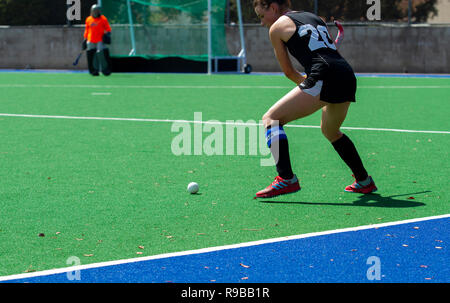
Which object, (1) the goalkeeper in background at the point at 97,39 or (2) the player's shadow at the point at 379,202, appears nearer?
(2) the player's shadow at the point at 379,202

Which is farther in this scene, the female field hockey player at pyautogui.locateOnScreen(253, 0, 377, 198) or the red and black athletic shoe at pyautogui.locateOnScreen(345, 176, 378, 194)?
the red and black athletic shoe at pyautogui.locateOnScreen(345, 176, 378, 194)

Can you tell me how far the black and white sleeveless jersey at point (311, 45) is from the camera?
615 cm

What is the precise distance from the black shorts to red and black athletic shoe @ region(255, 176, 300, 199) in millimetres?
756

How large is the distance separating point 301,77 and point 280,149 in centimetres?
66

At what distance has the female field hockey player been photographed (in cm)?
616

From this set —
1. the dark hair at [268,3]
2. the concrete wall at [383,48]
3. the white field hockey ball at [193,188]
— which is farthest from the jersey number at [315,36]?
the concrete wall at [383,48]

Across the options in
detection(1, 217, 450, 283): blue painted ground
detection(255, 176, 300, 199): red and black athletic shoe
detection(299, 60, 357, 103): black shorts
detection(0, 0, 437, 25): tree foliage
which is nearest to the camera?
detection(1, 217, 450, 283): blue painted ground

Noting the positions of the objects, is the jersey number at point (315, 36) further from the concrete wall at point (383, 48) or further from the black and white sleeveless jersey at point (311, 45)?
the concrete wall at point (383, 48)

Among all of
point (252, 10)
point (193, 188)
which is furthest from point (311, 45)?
point (252, 10)

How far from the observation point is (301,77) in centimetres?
646

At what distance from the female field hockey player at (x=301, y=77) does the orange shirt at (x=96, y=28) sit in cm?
1898

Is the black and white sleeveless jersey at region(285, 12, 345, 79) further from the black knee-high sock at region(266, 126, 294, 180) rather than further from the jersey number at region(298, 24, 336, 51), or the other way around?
the black knee-high sock at region(266, 126, 294, 180)

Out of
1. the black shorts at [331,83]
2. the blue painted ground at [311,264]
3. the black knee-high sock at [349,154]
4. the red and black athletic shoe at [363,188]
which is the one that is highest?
the black shorts at [331,83]

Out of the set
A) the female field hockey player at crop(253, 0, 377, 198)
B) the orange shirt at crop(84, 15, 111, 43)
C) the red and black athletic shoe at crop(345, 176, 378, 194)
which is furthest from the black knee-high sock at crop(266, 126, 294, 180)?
the orange shirt at crop(84, 15, 111, 43)
